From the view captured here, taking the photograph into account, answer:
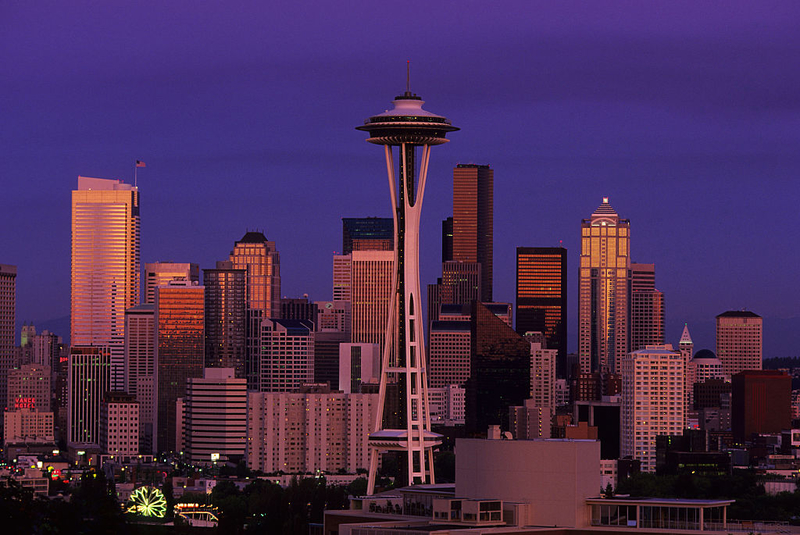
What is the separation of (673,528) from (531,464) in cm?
799

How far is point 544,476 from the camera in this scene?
93.5 meters

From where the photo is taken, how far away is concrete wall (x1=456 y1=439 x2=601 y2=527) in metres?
92.8

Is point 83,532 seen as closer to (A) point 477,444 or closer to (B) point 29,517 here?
(B) point 29,517

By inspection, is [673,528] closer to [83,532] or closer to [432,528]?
[432,528]

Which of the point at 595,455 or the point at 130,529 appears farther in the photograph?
the point at 595,455

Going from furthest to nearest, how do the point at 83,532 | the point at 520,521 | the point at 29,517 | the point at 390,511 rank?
1. the point at 390,511
2. the point at 520,521
3. the point at 83,532
4. the point at 29,517

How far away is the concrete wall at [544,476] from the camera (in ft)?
304

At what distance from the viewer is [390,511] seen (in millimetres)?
105438

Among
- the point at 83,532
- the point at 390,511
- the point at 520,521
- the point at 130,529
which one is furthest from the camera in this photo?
the point at 390,511

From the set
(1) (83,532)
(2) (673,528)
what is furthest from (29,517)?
(2) (673,528)

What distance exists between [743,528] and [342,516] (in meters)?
24.3

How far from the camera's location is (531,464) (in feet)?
308

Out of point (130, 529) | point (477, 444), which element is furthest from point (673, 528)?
point (130, 529)

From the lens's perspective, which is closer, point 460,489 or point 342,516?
point 460,489
